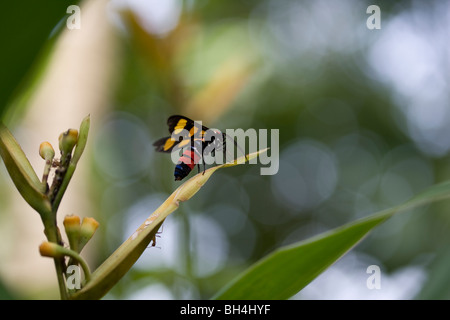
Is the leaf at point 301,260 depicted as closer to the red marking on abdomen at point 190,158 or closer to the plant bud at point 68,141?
the plant bud at point 68,141

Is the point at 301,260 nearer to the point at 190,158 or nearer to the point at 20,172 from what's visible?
the point at 20,172

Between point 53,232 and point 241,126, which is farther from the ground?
point 241,126

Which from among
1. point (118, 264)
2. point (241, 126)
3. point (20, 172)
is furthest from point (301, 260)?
point (241, 126)

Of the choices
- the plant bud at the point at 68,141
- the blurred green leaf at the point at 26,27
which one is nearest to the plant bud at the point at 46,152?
the plant bud at the point at 68,141

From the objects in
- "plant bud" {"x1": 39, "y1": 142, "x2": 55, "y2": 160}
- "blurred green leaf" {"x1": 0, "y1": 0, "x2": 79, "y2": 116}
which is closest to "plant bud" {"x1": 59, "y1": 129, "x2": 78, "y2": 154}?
"plant bud" {"x1": 39, "y1": 142, "x2": 55, "y2": 160}

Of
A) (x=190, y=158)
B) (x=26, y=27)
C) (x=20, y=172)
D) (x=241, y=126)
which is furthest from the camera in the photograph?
(x=241, y=126)

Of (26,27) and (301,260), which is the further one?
(301,260)

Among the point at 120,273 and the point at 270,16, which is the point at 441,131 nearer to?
the point at 270,16

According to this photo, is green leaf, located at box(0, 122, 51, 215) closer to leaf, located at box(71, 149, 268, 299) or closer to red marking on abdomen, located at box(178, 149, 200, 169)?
leaf, located at box(71, 149, 268, 299)

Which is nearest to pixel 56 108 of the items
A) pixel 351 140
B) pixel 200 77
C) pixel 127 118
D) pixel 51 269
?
pixel 51 269
